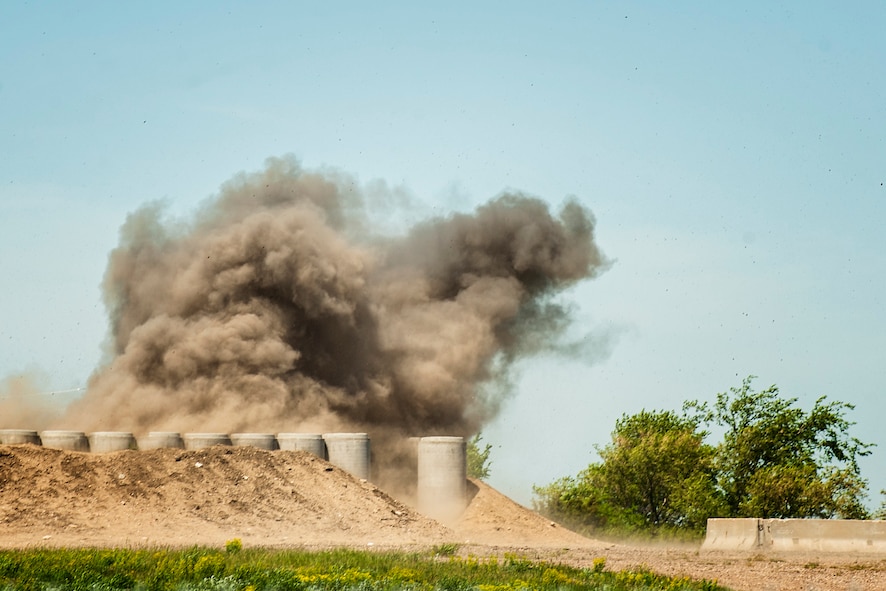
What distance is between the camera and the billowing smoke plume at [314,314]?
5553cm

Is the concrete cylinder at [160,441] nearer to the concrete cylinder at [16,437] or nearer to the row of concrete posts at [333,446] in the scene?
the row of concrete posts at [333,446]

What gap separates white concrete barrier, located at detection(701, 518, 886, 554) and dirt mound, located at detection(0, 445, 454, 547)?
35.3 ft

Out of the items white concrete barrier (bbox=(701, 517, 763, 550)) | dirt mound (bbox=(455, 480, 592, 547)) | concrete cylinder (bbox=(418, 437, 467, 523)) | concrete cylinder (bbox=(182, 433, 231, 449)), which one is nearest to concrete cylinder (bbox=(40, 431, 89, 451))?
concrete cylinder (bbox=(182, 433, 231, 449))

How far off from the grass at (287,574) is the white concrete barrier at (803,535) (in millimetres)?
10713

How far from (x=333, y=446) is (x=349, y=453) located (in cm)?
77

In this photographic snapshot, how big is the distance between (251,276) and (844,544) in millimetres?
34841

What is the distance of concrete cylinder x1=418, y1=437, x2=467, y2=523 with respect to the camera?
50.0 m

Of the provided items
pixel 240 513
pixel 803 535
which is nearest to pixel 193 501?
pixel 240 513

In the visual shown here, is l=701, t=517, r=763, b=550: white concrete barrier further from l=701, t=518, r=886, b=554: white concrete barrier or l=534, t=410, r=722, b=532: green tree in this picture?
l=534, t=410, r=722, b=532: green tree

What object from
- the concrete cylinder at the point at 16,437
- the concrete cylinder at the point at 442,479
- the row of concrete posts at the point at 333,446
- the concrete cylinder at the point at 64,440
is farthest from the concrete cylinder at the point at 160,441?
the concrete cylinder at the point at 442,479

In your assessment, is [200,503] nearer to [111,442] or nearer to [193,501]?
[193,501]

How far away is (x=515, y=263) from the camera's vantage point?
62688 mm

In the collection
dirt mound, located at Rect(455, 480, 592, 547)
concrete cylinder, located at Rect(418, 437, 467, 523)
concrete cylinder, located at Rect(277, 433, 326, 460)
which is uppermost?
concrete cylinder, located at Rect(277, 433, 326, 460)

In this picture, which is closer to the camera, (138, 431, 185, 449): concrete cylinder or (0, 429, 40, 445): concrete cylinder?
(0, 429, 40, 445): concrete cylinder
